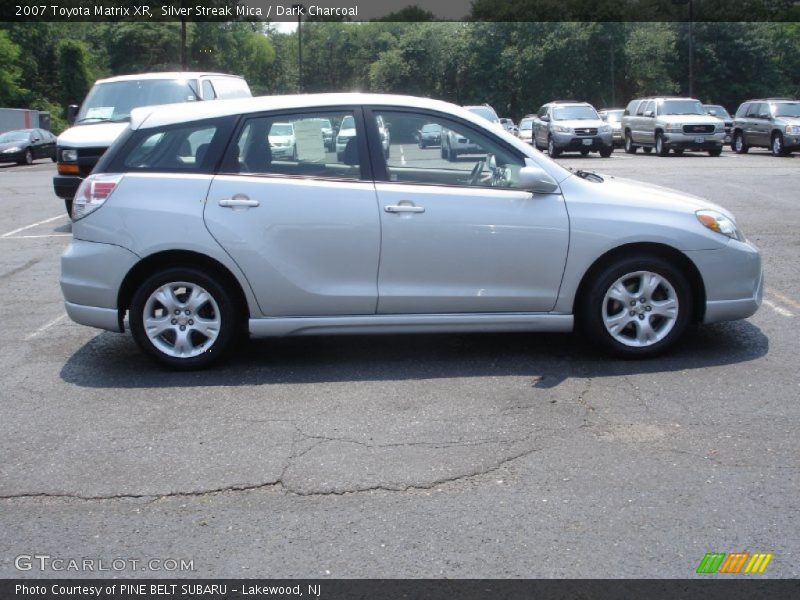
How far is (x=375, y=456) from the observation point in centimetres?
487

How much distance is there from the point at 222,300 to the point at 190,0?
58.3 metres

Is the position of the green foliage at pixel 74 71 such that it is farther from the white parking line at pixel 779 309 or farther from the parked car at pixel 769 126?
the white parking line at pixel 779 309

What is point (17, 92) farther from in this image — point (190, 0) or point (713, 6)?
point (713, 6)

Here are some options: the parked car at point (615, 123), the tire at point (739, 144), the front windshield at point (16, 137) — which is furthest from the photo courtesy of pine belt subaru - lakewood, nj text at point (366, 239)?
the front windshield at point (16, 137)

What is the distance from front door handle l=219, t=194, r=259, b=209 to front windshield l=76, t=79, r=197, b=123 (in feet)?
26.8

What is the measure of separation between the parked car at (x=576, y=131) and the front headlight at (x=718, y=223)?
85.4 feet

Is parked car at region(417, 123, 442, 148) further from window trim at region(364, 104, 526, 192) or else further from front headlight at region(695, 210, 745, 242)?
front headlight at region(695, 210, 745, 242)

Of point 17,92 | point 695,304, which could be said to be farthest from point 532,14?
point 695,304

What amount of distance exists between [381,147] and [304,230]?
2.55 feet

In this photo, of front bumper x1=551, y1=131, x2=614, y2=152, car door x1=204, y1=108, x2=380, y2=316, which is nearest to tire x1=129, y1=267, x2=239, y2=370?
car door x1=204, y1=108, x2=380, y2=316

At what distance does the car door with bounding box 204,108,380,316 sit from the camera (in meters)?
6.26

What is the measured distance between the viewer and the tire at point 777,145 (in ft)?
97.9

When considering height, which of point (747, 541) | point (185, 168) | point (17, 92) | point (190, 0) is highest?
point (190, 0)

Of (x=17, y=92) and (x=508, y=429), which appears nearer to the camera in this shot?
(x=508, y=429)
